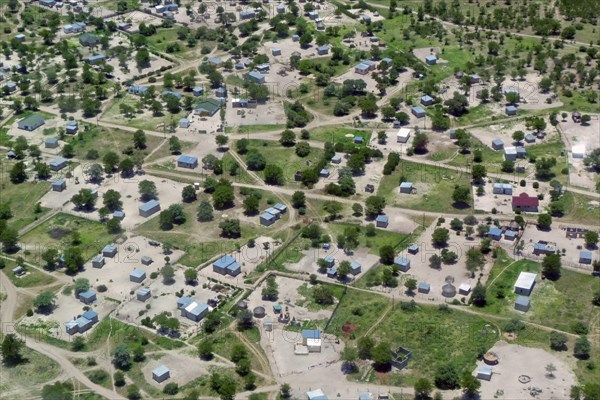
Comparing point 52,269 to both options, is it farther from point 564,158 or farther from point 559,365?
point 564,158

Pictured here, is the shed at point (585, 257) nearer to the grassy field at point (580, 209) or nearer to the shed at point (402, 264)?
the grassy field at point (580, 209)

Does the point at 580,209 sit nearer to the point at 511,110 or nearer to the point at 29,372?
the point at 511,110

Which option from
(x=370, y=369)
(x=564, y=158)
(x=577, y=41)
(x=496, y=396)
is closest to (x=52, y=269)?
(x=370, y=369)

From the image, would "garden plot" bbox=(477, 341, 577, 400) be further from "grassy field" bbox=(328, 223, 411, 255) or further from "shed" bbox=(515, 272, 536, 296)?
"grassy field" bbox=(328, 223, 411, 255)

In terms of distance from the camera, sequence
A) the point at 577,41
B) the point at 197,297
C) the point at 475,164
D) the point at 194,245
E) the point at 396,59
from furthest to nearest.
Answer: the point at 577,41
the point at 396,59
the point at 475,164
the point at 194,245
the point at 197,297

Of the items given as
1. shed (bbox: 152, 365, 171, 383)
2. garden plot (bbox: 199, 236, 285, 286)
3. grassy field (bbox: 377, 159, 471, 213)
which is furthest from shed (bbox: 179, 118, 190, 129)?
shed (bbox: 152, 365, 171, 383)

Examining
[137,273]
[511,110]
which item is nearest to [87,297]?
[137,273]
